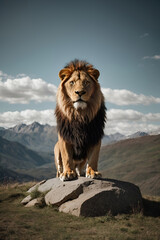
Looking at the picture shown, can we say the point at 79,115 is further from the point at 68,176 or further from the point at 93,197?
Result: the point at 93,197

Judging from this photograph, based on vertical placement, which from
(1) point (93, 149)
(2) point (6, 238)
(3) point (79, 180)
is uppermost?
(1) point (93, 149)

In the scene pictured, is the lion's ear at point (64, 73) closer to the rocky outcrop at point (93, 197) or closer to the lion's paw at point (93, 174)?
the lion's paw at point (93, 174)

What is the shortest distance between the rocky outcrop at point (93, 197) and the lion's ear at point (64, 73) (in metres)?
3.27

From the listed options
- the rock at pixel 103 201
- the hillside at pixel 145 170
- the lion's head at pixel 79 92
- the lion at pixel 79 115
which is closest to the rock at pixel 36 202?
the rock at pixel 103 201

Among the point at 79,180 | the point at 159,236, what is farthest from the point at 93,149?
the point at 159,236

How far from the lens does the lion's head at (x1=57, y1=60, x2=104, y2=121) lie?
621 centimetres

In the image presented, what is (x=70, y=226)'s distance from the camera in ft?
17.3

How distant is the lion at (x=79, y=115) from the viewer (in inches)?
251

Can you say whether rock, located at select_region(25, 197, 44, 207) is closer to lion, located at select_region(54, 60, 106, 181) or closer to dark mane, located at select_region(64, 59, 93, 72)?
lion, located at select_region(54, 60, 106, 181)

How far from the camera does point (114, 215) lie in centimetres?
626

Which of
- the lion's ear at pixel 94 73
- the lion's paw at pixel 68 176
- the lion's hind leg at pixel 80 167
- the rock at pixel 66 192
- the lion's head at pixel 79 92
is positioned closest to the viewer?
the lion's head at pixel 79 92

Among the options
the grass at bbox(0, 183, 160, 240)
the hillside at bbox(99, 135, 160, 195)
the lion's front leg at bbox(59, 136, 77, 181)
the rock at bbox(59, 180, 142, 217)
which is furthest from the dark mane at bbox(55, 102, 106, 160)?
the hillside at bbox(99, 135, 160, 195)

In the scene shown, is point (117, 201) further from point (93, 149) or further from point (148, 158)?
point (148, 158)

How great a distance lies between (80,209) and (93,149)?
1911 millimetres
